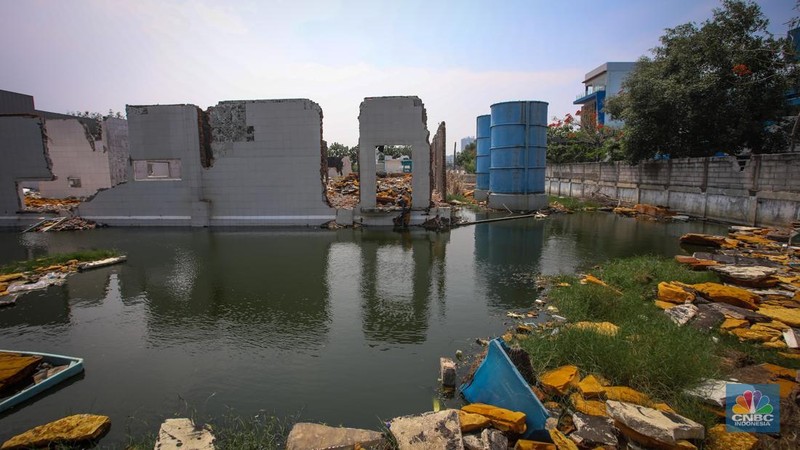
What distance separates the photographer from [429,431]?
97.0 inches

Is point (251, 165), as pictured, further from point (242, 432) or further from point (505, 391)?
point (505, 391)

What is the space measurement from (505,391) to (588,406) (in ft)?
1.98

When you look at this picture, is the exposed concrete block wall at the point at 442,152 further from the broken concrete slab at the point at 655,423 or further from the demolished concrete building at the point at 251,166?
the broken concrete slab at the point at 655,423

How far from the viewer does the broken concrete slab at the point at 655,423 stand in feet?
7.66

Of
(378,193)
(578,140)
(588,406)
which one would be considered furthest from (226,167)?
(578,140)

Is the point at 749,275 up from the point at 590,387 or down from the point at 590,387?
up

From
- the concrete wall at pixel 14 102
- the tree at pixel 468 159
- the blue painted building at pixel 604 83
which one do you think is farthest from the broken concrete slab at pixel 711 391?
the blue painted building at pixel 604 83

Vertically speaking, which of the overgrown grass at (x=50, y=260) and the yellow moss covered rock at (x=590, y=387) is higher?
the overgrown grass at (x=50, y=260)

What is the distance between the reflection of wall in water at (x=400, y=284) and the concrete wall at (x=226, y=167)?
10.9ft

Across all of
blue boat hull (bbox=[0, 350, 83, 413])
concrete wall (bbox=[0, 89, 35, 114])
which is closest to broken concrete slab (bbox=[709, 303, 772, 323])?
blue boat hull (bbox=[0, 350, 83, 413])

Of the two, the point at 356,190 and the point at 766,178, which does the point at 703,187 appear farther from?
the point at 356,190

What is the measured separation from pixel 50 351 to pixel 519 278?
19.5 feet

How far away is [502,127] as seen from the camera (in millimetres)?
15336

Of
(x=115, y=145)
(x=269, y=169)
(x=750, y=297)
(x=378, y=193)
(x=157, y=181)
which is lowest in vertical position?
(x=750, y=297)
